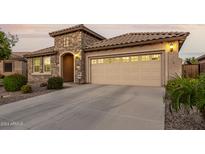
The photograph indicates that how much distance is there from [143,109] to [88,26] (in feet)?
31.5

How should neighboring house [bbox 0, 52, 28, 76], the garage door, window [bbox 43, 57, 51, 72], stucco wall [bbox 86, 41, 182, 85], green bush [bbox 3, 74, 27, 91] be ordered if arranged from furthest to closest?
1. neighboring house [bbox 0, 52, 28, 76]
2. window [bbox 43, 57, 51, 72]
3. the garage door
4. green bush [bbox 3, 74, 27, 91]
5. stucco wall [bbox 86, 41, 182, 85]

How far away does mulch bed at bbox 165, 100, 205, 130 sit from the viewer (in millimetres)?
3723

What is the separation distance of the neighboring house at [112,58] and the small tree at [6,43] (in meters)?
1.98

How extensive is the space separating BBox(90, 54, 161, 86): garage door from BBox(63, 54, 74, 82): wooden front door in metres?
2.96

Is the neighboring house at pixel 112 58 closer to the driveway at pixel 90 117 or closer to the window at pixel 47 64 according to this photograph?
the window at pixel 47 64

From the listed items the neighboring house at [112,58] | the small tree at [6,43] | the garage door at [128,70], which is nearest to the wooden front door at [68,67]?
the neighboring house at [112,58]

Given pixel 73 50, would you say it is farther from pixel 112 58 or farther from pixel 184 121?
pixel 184 121

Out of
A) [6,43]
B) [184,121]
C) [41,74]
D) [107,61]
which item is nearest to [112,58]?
[107,61]

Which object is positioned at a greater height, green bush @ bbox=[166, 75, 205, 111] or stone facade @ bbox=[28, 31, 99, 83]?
stone facade @ bbox=[28, 31, 99, 83]

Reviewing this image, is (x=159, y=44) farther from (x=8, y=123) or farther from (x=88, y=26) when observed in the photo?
(x=8, y=123)

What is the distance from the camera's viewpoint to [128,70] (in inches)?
430

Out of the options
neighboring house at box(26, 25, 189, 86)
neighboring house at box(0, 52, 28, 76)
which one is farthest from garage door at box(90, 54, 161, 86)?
neighboring house at box(0, 52, 28, 76)

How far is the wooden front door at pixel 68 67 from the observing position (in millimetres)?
14164

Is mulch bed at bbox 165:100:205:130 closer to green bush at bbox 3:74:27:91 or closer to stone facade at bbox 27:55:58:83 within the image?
green bush at bbox 3:74:27:91
